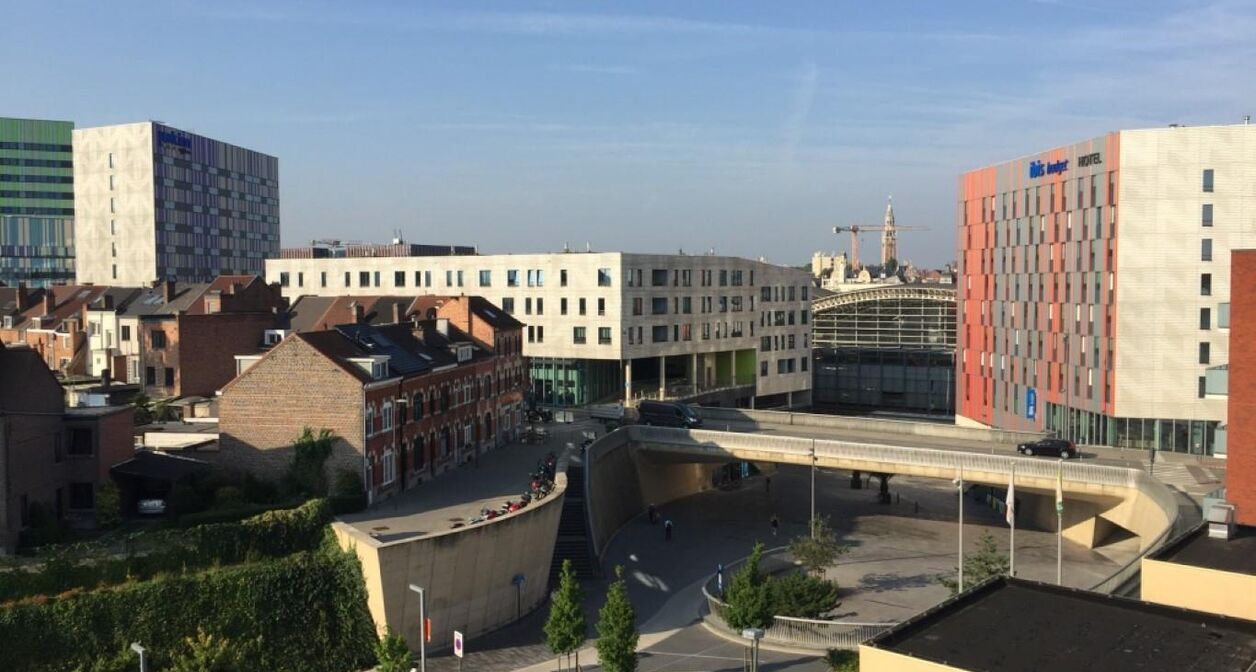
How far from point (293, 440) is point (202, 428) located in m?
12.6

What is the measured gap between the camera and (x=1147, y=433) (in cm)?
6981

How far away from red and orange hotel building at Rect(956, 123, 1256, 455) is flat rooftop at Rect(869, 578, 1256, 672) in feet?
119

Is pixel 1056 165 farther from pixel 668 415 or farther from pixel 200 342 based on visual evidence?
pixel 200 342

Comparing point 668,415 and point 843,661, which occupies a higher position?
point 668,415

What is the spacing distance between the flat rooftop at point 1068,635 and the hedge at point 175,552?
2732 centimetres

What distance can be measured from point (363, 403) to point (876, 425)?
38603 mm

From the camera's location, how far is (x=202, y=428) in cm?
6016

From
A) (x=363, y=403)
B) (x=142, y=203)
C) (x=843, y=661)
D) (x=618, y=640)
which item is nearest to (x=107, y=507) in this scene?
(x=363, y=403)

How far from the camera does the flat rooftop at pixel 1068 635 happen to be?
74.9 feet

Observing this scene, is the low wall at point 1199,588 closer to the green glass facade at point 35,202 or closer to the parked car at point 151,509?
the parked car at point 151,509

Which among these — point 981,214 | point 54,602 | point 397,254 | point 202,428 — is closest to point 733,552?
point 202,428

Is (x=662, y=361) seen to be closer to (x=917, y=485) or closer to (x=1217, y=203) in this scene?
(x=917, y=485)

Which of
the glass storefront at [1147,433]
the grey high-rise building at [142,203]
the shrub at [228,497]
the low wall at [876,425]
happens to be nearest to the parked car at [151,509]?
the shrub at [228,497]

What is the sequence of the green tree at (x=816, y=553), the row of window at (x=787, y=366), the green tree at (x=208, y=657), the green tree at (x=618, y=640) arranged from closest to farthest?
the green tree at (x=208, y=657) < the green tree at (x=618, y=640) < the green tree at (x=816, y=553) < the row of window at (x=787, y=366)
